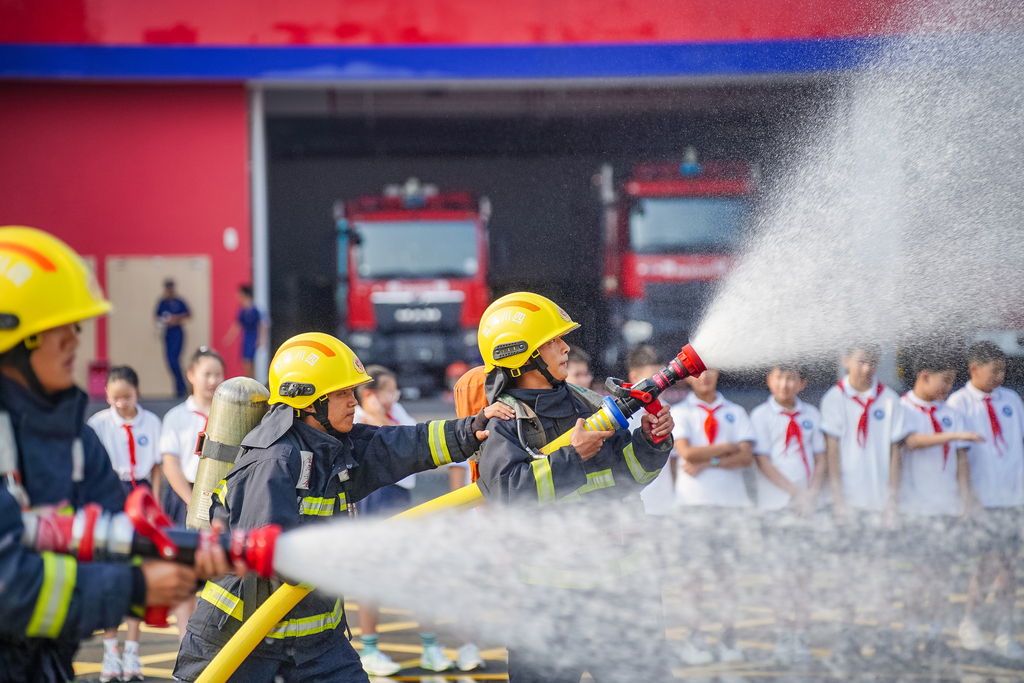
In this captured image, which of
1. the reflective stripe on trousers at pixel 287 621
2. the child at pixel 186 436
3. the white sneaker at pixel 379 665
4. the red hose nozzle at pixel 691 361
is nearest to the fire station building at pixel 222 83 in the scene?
the child at pixel 186 436

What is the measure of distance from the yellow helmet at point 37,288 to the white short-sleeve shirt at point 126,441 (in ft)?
11.6

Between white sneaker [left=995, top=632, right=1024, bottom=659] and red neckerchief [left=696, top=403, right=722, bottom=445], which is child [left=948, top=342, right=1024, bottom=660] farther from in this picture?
red neckerchief [left=696, top=403, right=722, bottom=445]

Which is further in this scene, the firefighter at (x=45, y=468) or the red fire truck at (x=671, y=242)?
the red fire truck at (x=671, y=242)

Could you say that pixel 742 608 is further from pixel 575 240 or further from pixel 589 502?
pixel 575 240

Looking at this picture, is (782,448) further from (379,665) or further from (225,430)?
(225,430)

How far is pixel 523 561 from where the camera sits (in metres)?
3.29

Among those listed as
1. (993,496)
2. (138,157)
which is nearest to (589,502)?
(993,496)

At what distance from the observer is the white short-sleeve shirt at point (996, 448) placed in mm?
5219

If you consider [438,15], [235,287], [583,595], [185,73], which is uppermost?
[438,15]

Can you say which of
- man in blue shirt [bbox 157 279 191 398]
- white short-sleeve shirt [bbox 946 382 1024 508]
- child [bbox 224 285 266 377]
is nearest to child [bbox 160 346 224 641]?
white short-sleeve shirt [bbox 946 382 1024 508]

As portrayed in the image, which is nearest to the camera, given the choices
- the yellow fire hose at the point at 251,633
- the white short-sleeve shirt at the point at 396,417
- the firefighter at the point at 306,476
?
the yellow fire hose at the point at 251,633

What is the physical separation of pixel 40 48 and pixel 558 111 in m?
8.26

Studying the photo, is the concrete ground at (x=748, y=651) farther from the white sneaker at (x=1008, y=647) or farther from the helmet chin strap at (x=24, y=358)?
the helmet chin strap at (x=24, y=358)

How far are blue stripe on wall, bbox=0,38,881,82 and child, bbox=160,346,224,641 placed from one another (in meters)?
10.1
